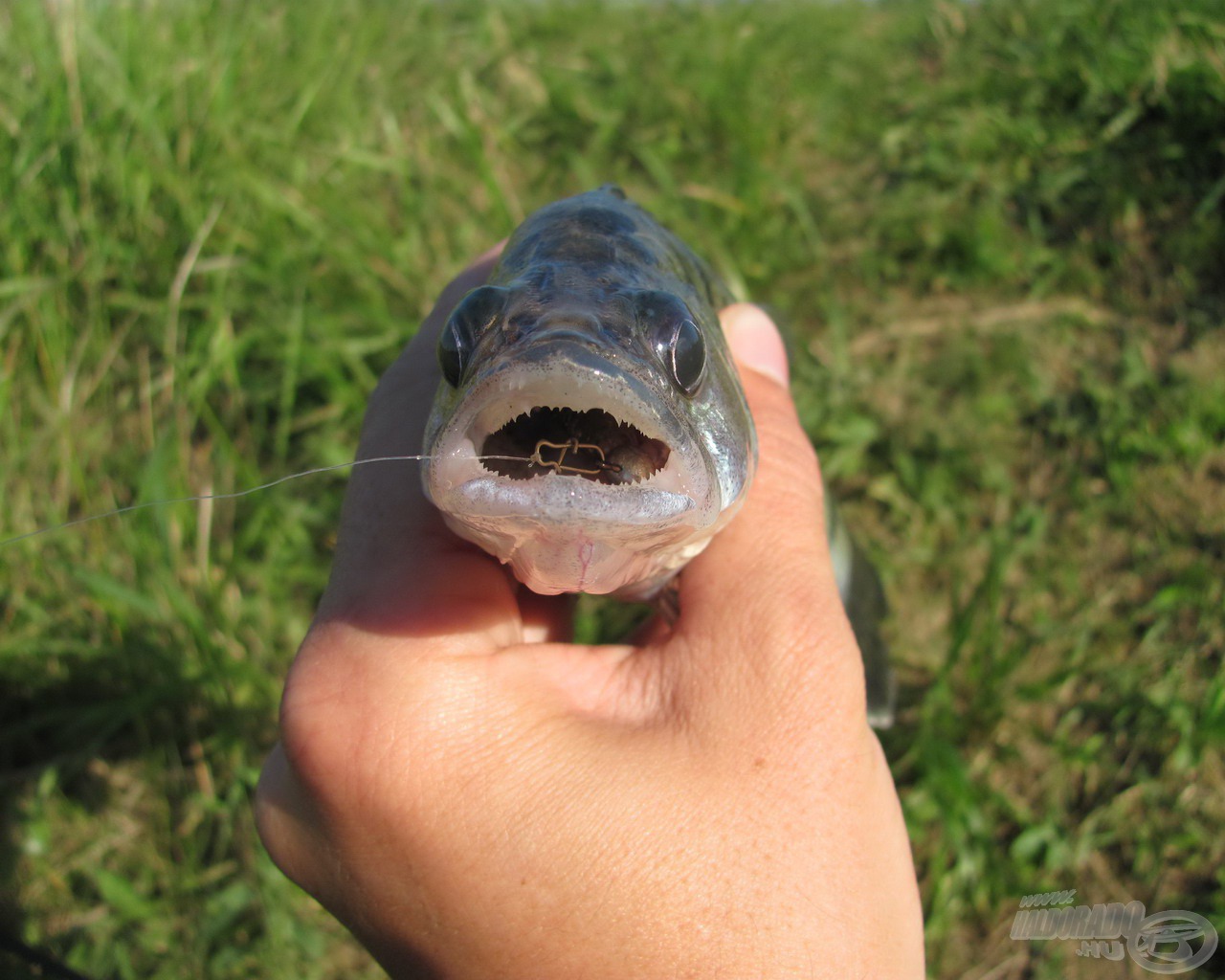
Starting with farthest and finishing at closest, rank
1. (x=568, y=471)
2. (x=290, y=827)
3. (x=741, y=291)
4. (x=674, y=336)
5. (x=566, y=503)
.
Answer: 1. (x=741, y=291)
2. (x=290, y=827)
3. (x=674, y=336)
4. (x=568, y=471)
5. (x=566, y=503)

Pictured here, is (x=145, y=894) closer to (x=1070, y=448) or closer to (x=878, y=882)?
(x=878, y=882)

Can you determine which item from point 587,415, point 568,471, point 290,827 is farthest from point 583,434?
point 290,827

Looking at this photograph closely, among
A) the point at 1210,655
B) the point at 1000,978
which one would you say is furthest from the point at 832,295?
the point at 1000,978

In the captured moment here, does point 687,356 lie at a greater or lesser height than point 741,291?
greater

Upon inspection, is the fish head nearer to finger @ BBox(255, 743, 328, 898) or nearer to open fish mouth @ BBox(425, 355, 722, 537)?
open fish mouth @ BBox(425, 355, 722, 537)

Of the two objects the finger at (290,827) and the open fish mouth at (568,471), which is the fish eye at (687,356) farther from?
the finger at (290,827)

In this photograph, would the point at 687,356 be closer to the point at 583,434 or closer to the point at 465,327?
the point at 583,434
